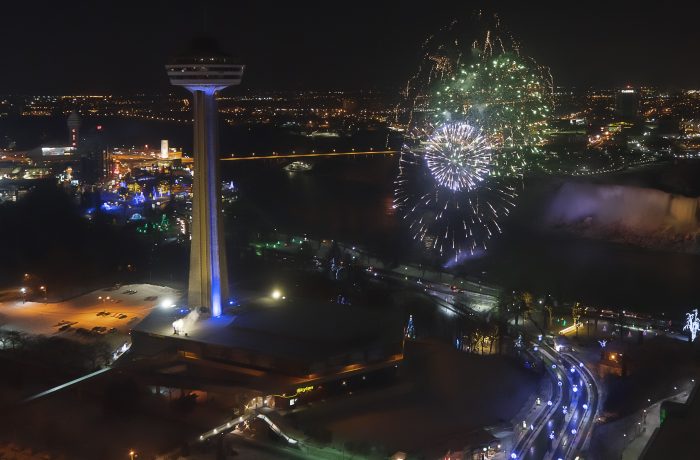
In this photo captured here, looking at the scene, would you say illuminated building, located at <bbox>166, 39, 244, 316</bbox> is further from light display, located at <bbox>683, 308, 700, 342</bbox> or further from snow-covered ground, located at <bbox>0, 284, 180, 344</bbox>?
light display, located at <bbox>683, 308, 700, 342</bbox>

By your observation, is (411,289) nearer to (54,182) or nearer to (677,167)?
(677,167)

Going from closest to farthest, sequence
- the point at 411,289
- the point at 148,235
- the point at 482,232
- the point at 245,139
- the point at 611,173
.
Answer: the point at 411,289
the point at 148,235
the point at 482,232
the point at 611,173
the point at 245,139

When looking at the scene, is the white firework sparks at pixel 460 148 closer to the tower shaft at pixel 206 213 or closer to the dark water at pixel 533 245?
the dark water at pixel 533 245

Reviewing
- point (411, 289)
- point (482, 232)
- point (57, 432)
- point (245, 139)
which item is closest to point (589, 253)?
point (482, 232)

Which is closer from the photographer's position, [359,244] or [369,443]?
[369,443]

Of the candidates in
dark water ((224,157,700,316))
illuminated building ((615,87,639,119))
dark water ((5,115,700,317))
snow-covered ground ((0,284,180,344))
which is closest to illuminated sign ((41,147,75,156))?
dark water ((5,115,700,317))

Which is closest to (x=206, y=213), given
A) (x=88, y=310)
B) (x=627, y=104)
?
(x=88, y=310)

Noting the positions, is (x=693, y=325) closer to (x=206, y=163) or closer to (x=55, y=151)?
(x=206, y=163)

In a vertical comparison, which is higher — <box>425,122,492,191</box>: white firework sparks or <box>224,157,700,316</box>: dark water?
<box>425,122,492,191</box>: white firework sparks
